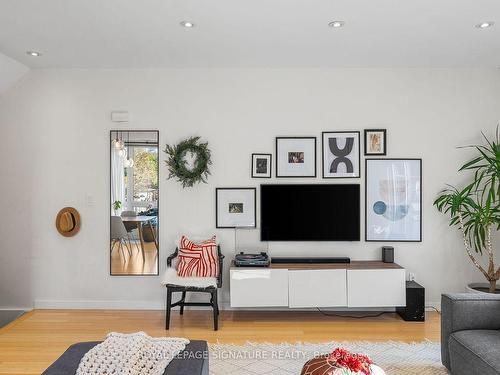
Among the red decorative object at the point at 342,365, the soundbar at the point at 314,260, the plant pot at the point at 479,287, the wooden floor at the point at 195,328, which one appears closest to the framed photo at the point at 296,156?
the soundbar at the point at 314,260

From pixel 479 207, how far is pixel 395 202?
79 centimetres

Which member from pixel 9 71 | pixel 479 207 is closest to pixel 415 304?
pixel 479 207

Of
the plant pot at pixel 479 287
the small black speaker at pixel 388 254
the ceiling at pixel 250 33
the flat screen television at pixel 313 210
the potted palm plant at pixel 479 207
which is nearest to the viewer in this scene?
the ceiling at pixel 250 33

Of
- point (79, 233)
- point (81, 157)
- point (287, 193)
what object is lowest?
point (79, 233)

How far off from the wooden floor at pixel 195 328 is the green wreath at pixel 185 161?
1.44 metres

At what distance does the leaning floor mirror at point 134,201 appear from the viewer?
4.51 metres

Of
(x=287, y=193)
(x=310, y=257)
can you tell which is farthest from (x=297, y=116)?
(x=310, y=257)

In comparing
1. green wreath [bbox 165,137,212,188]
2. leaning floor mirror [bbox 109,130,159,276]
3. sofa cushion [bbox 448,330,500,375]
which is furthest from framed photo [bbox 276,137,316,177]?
sofa cushion [bbox 448,330,500,375]

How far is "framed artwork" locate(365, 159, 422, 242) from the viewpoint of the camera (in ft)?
14.6

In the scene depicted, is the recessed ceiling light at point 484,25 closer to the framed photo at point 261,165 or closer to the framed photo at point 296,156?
the framed photo at point 296,156

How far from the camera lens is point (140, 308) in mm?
4488

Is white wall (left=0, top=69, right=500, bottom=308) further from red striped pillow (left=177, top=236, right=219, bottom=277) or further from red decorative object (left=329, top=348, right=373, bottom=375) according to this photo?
red decorative object (left=329, top=348, right=373, bottom=375)

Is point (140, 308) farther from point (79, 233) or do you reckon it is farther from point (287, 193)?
point (287, 193)

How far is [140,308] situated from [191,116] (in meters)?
2.16
